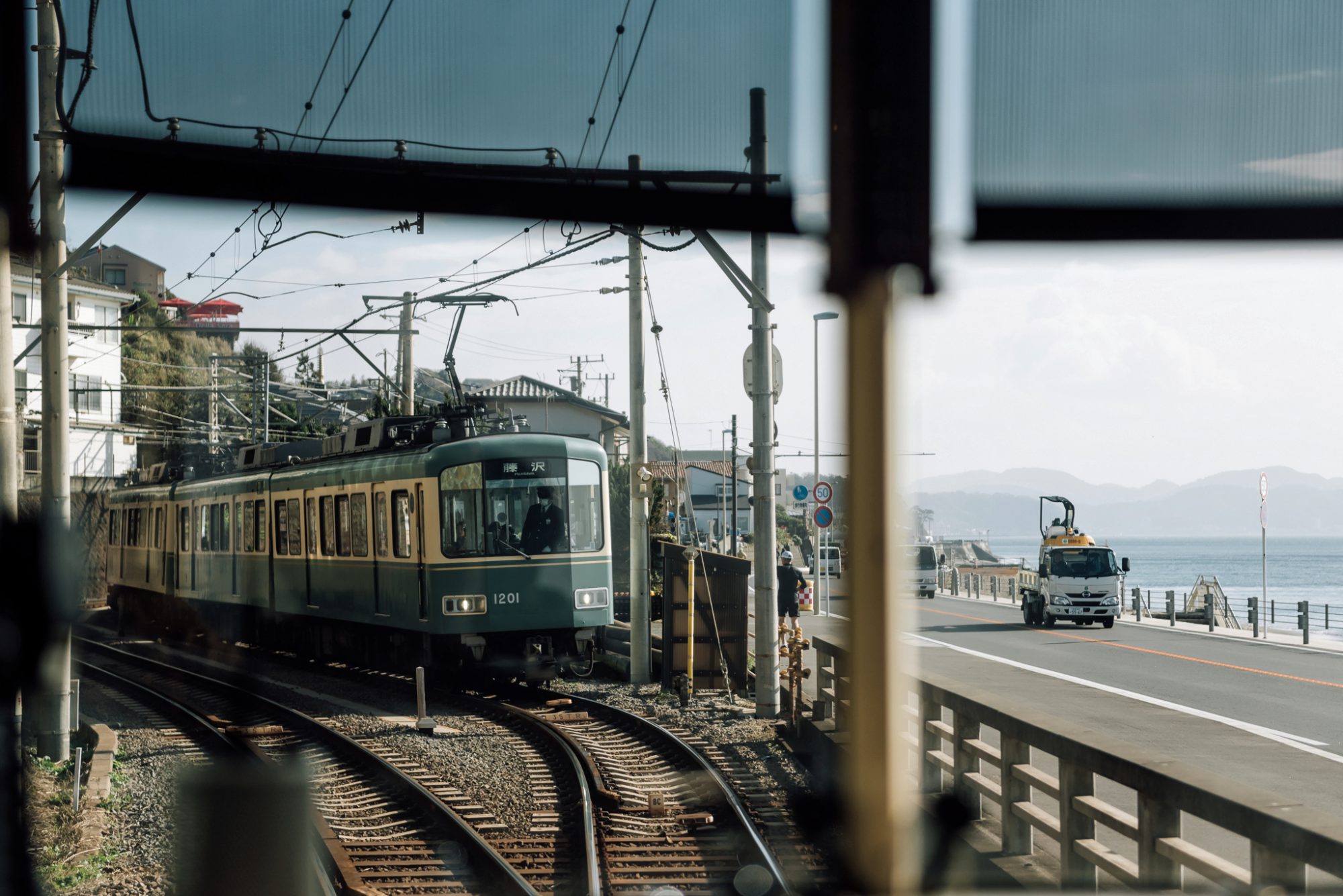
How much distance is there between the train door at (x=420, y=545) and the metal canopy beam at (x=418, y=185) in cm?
1247

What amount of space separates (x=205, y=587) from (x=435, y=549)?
834cm

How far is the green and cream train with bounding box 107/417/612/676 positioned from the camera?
13961mm

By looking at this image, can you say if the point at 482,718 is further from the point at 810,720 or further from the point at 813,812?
the point at 813,812

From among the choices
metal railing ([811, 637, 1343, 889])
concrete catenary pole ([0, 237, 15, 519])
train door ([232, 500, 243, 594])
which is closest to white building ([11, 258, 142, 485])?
train door ([232, 500, 243, 594])

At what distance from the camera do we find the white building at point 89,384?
25.0 meters

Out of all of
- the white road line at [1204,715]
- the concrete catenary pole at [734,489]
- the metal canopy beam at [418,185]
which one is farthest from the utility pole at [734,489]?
the metal canopy beam at [418,185]

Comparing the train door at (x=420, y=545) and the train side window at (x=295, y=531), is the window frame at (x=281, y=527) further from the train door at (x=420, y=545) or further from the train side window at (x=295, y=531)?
the train door at (x=420, y=545)

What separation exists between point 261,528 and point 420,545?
5.29 meters

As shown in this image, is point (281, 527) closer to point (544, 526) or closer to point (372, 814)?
point (544, 526)

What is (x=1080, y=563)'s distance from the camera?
2681 centimetres

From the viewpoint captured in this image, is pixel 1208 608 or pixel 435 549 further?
pixel 1208 608

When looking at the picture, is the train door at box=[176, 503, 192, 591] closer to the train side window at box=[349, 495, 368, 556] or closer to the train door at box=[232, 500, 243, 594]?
the train door at box=[232, 500, 243, 594]

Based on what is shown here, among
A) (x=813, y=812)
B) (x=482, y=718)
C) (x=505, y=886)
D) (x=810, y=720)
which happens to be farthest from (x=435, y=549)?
(x=813, y=812)

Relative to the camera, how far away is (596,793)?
29.1 ft
